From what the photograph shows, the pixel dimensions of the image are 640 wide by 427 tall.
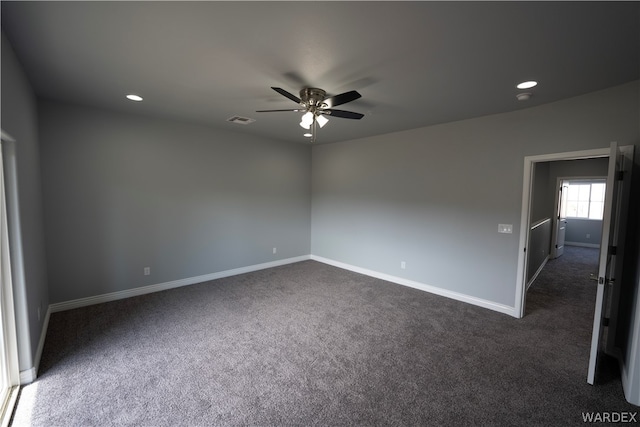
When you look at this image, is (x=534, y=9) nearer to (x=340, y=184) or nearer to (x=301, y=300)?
(x=301, y=300)

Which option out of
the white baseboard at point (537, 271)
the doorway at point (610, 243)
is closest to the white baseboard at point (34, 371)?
the doorway at point (610, 243)

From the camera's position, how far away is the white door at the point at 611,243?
212cm

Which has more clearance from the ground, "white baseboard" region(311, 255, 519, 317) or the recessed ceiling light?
the recessed ceiling light

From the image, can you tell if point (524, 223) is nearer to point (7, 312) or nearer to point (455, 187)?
point (455, 187)

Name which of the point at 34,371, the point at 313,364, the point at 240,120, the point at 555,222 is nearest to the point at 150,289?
the point at 34,371

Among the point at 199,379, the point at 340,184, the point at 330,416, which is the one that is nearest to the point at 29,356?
the point at 199,379

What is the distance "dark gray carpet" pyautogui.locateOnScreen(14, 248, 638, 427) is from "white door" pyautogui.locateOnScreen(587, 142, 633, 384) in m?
0.40

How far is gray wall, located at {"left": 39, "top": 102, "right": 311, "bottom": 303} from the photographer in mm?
3410

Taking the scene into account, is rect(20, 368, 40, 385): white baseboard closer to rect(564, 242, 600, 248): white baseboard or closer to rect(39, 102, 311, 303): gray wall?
rect(39, 102, 311, 303): gray wall

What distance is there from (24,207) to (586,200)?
1222 centimetres

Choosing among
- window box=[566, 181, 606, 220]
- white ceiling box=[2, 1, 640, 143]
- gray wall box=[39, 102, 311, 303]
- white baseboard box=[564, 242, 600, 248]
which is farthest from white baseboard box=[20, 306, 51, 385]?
white baseboard box=[564, 242, 600, 248]

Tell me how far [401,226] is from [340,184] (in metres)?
1.58

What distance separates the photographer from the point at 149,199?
13.2 feet

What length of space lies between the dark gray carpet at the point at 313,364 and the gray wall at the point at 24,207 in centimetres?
41
